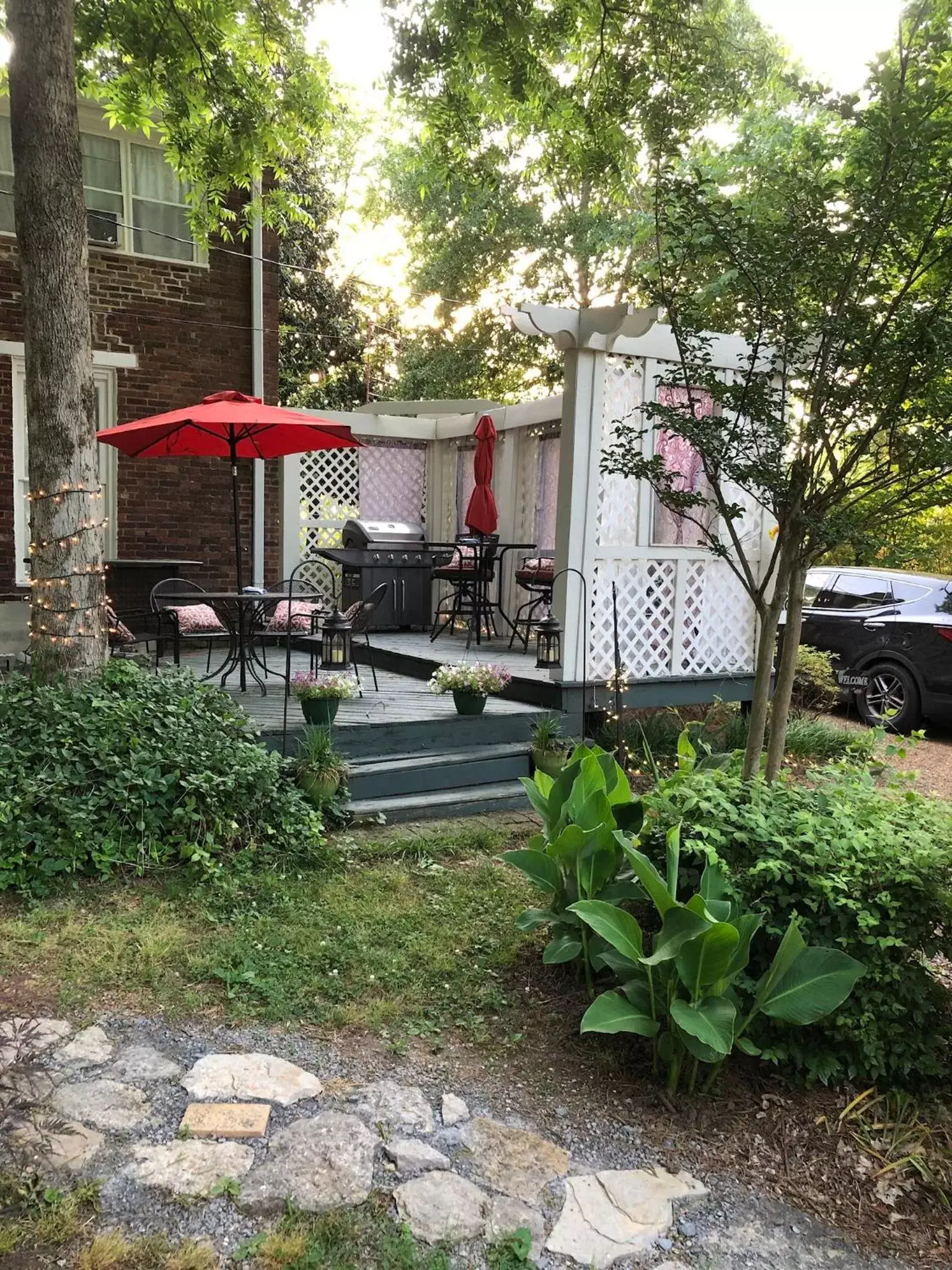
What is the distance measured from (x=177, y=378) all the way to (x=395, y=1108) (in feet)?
25.5

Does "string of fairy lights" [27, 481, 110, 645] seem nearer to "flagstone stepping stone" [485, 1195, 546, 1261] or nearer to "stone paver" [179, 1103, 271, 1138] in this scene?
"stone paver" [179, 1103, 271, 1138]

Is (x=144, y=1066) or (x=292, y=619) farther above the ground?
(x=292, y=619)

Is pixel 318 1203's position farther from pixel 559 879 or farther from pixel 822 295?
pixel 822 295

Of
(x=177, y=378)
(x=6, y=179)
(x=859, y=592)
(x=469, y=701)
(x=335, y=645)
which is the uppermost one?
(x=6, y=179)

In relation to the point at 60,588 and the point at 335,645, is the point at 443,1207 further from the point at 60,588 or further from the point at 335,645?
the point at 335,645

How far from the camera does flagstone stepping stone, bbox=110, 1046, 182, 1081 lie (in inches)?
100

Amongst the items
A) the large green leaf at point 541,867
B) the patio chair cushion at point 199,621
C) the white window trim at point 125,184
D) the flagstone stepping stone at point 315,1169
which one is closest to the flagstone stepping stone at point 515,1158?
the flagstone stepping stone at point 315,1169

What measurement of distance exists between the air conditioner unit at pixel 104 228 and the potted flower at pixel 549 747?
6134mm

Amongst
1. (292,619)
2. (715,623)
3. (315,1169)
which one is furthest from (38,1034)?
(715,623)

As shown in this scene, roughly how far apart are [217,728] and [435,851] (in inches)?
48.8

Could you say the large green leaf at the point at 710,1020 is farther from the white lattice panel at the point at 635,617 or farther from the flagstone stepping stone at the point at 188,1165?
the white lattice panel at the point at 635,617

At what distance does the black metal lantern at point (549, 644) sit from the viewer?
232 inches

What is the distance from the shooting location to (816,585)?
30.5ft

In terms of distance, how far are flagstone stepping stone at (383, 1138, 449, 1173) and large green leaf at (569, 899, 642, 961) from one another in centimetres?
68
